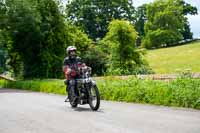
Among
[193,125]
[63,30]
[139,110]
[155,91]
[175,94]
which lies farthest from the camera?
[63,30]

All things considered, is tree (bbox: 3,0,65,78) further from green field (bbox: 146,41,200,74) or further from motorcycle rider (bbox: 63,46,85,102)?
motorcycle rider (bbox: 63,46,85,102)

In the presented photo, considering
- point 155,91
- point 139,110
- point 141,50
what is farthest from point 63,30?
point 139,110

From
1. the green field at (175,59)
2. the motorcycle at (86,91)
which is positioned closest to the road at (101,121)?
the motorcycle at (86,91)

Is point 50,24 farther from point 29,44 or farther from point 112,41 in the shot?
point 112,41

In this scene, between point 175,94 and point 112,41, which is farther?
point 112,41

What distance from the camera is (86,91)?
Answer: 15.4 metres

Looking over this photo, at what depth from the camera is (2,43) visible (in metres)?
43.7

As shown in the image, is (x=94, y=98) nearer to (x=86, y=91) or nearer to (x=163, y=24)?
(x=86, y=91)

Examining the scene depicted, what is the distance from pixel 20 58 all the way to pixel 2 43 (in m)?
1.91

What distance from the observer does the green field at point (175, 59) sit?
62.3m

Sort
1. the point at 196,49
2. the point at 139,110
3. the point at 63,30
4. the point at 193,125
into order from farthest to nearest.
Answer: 1. the point at 196,49
2. the point at 63,30
3. the point at 139,110
4. the point at 193,125

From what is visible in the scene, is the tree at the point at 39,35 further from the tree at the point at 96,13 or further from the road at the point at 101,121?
the tree at the point at 96,13

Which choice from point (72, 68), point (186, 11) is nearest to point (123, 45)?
point (72, 68)

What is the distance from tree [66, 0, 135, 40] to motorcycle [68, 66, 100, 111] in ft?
282
